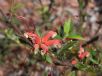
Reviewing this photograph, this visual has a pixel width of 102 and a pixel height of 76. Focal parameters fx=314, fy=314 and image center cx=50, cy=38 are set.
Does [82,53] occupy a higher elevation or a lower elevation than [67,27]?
lower

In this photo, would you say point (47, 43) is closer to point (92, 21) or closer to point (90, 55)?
point (90, 55)

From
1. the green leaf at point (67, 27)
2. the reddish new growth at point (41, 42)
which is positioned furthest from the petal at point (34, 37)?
the green leaf at point (67, 27)

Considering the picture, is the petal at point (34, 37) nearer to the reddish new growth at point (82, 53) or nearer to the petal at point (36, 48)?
the petal at point (36, 48)

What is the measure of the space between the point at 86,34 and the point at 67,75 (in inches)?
61.2

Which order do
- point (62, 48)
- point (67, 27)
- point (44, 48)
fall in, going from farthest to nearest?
point (67, 27)
point (62, 48)
point (44, 48)

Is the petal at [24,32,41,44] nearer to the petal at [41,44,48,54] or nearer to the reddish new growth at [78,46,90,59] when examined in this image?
the petal at [41,44,48,54]

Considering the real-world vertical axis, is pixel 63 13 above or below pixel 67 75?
above

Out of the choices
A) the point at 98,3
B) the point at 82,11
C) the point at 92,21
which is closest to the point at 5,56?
the point at 82,11

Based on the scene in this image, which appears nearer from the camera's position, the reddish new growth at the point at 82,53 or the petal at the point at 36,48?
the petal at the point at 36,48

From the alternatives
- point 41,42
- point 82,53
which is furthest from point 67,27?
point 41,42

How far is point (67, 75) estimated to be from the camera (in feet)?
6.81

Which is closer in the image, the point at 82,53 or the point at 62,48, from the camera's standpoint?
the point at 62,48

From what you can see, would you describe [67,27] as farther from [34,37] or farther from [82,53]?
[34,37]

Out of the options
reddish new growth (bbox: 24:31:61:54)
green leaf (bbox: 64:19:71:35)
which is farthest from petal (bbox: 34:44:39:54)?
green leaf (bbox: 64:19:71:35)
